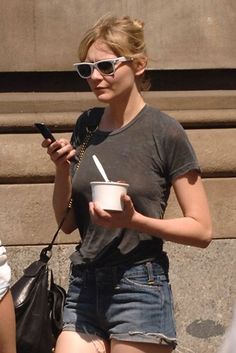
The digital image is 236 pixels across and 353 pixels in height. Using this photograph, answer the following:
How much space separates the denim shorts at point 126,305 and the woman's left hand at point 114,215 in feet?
0.88

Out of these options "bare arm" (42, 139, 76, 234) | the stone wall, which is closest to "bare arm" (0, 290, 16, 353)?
"bare arm" (42, 139, 76, 234)

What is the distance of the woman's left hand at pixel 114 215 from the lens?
2969 millimetres

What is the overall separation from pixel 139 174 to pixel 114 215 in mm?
291

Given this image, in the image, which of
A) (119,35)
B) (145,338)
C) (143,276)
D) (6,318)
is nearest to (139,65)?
(119,35)

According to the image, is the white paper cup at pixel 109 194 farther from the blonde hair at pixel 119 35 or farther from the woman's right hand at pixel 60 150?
the blonde hair at pixel 119 35

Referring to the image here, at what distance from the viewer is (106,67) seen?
331 cm

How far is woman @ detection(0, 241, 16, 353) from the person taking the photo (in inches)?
149

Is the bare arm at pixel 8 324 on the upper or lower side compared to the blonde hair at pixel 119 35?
lower

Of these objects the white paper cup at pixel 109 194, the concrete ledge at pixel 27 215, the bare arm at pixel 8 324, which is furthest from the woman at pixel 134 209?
the concrete ledge at pixel 27 215

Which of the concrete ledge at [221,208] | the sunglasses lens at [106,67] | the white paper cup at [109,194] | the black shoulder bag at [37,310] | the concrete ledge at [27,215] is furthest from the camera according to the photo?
the concrete ledge at [221,208]

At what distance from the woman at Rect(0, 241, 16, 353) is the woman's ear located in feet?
3.44

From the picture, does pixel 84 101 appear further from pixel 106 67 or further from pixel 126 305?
pixel 126 305

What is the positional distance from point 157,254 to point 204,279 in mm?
2631

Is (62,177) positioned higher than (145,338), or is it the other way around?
(62,177)
